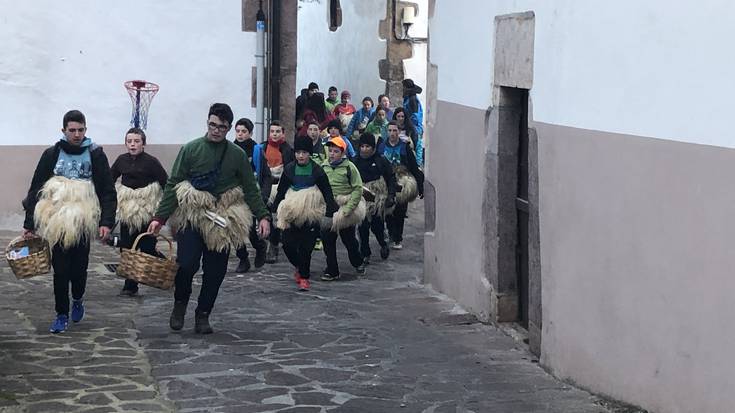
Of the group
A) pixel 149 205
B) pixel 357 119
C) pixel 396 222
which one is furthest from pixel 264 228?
pixel 357 119

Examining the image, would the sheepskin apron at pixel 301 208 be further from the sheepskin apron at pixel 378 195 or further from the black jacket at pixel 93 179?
the black jacket at pixel 93 179

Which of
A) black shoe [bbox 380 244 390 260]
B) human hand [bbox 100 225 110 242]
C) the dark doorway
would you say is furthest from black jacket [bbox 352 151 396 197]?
human hand [bbox 100 225 110 242]

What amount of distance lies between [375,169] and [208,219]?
4.77 metres

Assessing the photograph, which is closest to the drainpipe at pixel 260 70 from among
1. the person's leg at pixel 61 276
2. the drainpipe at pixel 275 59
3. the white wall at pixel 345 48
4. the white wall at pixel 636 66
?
the drainpipe at pixel 275 59

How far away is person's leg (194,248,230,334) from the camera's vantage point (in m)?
9.68

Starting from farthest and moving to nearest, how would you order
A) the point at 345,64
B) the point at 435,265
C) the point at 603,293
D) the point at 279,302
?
the point at 345,64, the point at 435,265, the point at 279,302, the point at 603,293

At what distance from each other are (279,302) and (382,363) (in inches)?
108

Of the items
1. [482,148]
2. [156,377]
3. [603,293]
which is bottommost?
[156,377]

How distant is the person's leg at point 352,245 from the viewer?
13070mm

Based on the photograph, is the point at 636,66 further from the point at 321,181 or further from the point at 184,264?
the point at 321,181

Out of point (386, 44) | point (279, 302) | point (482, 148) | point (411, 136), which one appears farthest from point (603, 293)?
point (386, 44)

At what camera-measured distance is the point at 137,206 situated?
11.4 metres

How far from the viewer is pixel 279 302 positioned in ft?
38.0

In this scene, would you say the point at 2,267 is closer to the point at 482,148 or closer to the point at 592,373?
the point at 482,148
